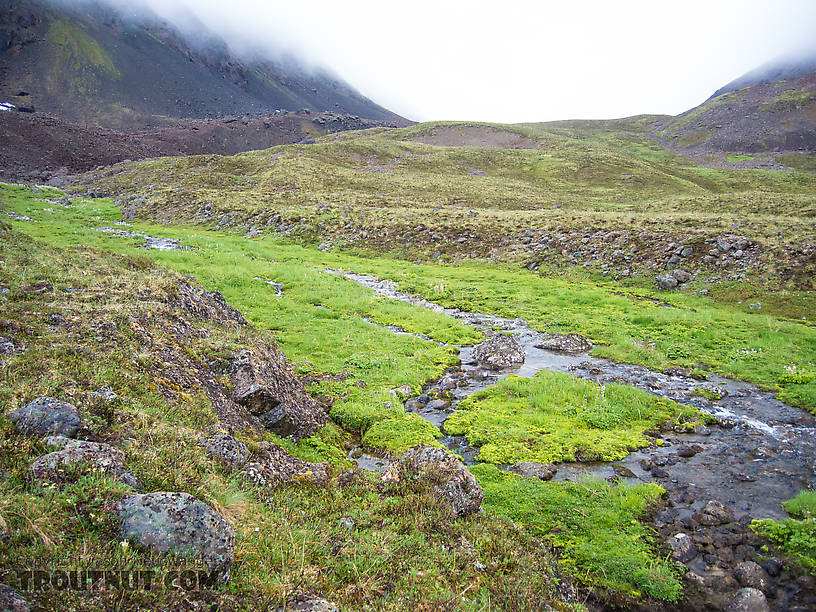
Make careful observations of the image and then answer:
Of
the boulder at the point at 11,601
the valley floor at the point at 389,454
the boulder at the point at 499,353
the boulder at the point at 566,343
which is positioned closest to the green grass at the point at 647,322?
the valley floor at the point at 389,454

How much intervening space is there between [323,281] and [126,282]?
16.1 meters

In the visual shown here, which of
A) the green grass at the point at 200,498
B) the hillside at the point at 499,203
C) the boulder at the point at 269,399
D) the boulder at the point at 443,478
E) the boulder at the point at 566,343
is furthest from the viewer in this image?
the hillside at the point at 499,203

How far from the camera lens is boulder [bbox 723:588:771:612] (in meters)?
7.31

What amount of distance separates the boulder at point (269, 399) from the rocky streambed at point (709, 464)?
1769mm

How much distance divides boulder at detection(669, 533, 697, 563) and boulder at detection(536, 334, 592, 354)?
11.5m

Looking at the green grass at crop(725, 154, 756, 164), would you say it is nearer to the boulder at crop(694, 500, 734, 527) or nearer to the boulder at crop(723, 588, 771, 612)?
the boulder at crop(694, 500, 734, 527)

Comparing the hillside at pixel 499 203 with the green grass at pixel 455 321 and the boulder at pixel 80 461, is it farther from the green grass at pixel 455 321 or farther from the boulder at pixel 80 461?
the boulder at pixel 80 461

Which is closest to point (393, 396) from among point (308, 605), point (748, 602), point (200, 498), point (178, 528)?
point (200, 498)

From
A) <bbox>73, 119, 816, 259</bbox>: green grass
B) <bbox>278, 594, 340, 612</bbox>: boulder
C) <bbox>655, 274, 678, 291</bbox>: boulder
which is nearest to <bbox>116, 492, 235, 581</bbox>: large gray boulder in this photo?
<bbox>278, 594, 340, 612</bbox>: boulder

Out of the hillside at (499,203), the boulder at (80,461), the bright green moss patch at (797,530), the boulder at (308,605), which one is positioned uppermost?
the hillside at (499,203)

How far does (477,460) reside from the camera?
11617 mm

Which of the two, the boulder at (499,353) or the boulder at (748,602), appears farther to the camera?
the boulder at (499,353)

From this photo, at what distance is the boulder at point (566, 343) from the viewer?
20.0 metres

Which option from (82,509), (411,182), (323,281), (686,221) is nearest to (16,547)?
(82,509)
